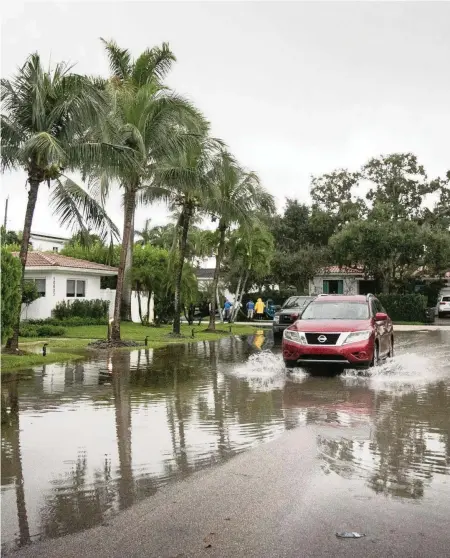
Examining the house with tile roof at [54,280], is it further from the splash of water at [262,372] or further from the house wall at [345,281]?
the house wall at [345,281]

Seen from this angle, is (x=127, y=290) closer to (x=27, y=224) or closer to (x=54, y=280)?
(x=54, y=280)

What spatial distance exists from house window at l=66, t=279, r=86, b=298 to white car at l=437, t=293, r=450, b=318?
25.7 meters

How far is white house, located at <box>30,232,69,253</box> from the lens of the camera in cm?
6450

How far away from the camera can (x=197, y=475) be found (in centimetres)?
603

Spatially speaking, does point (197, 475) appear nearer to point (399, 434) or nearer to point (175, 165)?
point (399, 434)

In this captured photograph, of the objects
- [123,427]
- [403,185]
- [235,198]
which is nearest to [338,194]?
[403,185]

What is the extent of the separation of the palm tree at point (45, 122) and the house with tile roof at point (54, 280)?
1415cm

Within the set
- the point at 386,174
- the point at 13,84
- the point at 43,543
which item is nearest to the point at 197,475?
the point at 43,543

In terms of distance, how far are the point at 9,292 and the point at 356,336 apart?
793 cm

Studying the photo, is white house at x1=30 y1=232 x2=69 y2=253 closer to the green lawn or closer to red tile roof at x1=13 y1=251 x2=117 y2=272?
red tile roof at x1=13 y1=251 x2=117 y2=272

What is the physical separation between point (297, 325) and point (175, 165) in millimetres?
11246

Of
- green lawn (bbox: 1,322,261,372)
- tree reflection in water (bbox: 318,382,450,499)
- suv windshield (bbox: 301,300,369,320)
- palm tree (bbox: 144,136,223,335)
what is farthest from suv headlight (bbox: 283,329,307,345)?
palm tree (bbox: 144,136,223,335)

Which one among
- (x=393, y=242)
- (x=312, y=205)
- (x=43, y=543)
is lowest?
(x=43, y=543)

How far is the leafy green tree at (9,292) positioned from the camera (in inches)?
602
